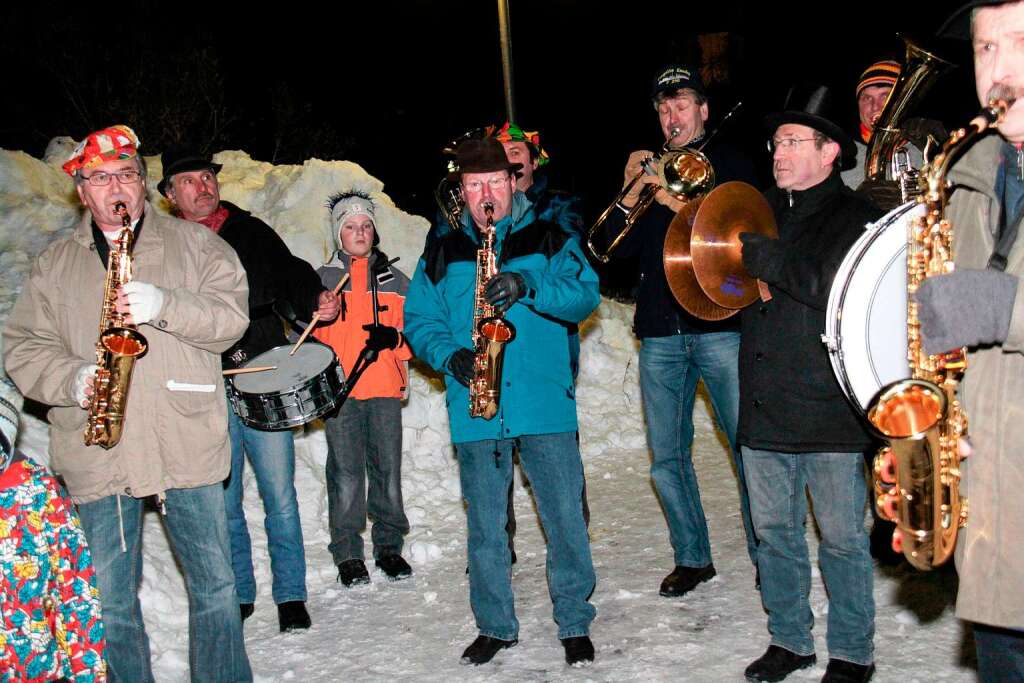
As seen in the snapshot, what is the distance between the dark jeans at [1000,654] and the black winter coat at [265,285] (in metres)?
3.96

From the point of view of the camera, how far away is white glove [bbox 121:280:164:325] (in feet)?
12.3

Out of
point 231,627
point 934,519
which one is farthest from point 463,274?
point 934,519

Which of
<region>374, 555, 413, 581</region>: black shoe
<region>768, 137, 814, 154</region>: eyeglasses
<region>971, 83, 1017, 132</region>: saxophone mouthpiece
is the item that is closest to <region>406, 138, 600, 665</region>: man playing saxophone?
<region>768, 137, 814, 154</region>: eyeglasses

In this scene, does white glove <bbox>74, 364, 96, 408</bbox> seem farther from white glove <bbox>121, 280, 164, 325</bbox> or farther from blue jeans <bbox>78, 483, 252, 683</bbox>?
blue jeans <bbox>78, 483, 252, 683</bbox>

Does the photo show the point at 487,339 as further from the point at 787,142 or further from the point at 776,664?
the point at 776,664

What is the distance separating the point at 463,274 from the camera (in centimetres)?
472

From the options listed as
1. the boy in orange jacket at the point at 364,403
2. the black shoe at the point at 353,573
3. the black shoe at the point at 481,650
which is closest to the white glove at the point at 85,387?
the black shoe at the point at 481,650

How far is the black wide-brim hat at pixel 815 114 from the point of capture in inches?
162

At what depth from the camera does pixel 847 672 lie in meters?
4.10

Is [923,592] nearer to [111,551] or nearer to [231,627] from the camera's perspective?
[231,627]

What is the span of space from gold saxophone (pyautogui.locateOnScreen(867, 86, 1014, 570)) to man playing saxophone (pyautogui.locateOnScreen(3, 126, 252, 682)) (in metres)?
2.72

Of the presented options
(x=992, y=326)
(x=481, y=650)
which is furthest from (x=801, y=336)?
(x=481, y=650)

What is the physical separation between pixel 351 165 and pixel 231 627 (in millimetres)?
8202

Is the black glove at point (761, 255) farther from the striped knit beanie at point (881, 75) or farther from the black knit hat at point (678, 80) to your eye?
the striped knit beanie at point (881, 75)
